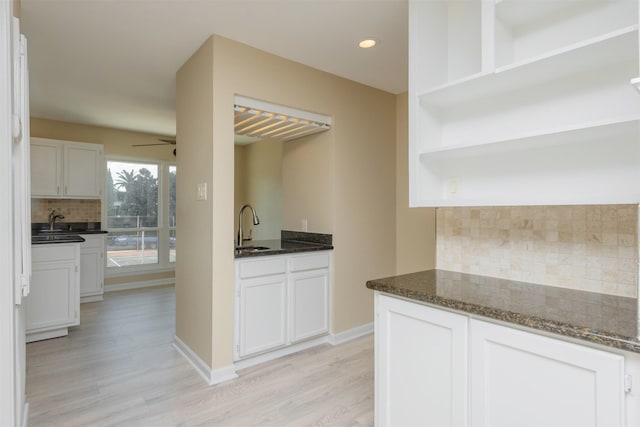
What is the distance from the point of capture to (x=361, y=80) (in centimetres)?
337

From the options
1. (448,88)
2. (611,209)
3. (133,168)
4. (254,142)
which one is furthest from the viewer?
(254,142)

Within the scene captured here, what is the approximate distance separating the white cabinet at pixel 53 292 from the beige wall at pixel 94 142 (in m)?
1.97

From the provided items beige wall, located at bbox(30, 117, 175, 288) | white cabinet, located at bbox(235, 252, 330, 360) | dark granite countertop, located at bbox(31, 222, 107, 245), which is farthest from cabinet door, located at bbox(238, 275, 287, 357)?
beige wall, located at bbox(30, 117, 175, 288)

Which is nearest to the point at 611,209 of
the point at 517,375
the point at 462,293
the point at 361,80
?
the point at 462,293

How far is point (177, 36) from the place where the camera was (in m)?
2.56

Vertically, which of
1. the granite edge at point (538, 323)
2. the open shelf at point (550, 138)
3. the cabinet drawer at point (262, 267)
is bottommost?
the cabinet drawer at point (262, 267)

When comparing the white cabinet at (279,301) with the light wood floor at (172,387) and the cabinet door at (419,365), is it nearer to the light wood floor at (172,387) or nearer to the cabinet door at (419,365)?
the light wood floor at (172,387)

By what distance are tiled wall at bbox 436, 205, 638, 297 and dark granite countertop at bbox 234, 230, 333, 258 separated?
1295 millimetres

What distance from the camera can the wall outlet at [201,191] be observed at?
264cm

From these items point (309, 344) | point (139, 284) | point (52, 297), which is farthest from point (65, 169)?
point (309, 344)

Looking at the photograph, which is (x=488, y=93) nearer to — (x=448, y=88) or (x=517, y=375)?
(x=448, y=88)

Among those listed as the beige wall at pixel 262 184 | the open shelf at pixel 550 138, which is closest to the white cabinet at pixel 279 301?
the open shelf at pixel 550 138

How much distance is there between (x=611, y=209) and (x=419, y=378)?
42.6 inches

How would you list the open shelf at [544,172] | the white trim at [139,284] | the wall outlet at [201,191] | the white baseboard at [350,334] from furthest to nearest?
the white trim at [139,284], the white baseboard at [350,334], the wall outlet at [201,191], the open shelf at [544,172]
